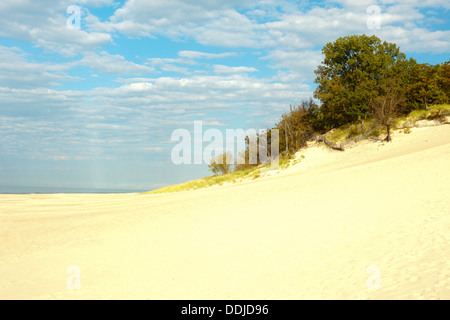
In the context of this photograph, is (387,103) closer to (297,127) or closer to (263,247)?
(297,127)


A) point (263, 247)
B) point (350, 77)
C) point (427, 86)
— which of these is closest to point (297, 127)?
point (350, 77)

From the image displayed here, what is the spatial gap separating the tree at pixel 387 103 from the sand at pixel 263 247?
56.4 feet

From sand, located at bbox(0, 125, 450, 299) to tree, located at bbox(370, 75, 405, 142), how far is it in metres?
17.2

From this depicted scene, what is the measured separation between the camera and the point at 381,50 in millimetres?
50562

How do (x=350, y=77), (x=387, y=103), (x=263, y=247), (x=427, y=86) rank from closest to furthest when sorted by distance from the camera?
(x=263, y=247), (x=387, y=103), (x=427, y=86), (x=350, y=77)

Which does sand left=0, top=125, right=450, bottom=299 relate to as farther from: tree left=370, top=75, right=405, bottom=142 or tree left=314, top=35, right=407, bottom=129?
tree left=314, top=35, right=407, bottom=129

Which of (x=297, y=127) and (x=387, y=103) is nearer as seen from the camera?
(x=387, y=103)

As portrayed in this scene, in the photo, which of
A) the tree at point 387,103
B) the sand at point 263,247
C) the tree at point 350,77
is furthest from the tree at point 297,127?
the sand at point 263,247

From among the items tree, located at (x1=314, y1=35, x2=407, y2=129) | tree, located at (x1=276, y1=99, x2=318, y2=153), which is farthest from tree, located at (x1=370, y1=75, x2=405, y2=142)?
tree, located at (x1=276, y1=99, x2=318, y2=153)

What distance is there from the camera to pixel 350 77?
156 feet

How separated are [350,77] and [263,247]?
4153 centimetres

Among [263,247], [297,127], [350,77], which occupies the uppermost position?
[350,77]

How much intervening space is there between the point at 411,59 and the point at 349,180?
40868 mm

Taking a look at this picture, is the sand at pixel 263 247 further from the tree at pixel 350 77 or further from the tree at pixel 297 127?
the tree at pixel 297 127
